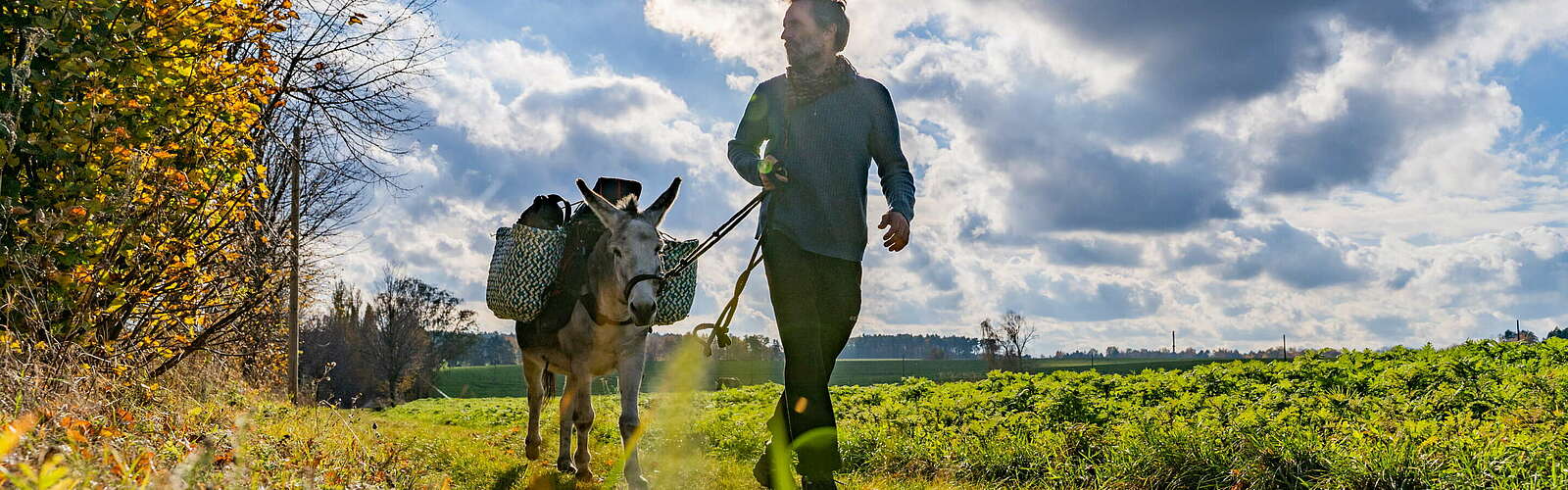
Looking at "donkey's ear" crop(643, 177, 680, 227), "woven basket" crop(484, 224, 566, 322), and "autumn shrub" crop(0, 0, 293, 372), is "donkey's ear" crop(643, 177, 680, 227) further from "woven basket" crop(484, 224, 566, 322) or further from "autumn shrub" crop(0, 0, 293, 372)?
"autumn shrub" crop(0, 0, 293, 372)

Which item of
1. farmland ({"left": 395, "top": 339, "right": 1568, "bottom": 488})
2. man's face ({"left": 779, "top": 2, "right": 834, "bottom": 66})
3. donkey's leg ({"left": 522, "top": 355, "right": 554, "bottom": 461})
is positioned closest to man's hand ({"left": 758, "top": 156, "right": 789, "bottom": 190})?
man's face ({"left": 779, "top": 2, "right": 834, "bottom": 66})

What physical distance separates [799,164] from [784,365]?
3.20ft

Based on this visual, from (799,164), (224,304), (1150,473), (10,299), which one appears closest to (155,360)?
(224,304)

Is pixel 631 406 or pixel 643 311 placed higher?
pixel 643 311

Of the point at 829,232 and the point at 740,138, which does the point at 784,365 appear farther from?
the point at 740,138

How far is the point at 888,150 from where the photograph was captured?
5.10 meters

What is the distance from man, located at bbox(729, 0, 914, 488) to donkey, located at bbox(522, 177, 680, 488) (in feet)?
5.34

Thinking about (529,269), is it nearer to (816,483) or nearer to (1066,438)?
(816,483)

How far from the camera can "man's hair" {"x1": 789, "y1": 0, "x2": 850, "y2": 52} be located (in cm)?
487

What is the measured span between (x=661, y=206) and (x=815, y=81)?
7.08ft

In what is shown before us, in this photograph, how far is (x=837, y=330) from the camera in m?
4.95

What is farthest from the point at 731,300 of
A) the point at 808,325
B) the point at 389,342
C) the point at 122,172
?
the point at 389,342

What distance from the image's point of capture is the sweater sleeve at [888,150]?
198 inches

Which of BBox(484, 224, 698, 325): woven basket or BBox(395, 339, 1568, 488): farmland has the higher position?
BBox(484, 224, 698, 325): woven basket
